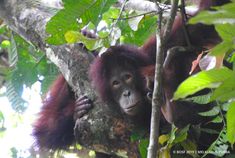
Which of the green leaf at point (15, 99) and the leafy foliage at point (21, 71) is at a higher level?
the leafy foliage at point (21, 71)

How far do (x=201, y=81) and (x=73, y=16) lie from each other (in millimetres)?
1113

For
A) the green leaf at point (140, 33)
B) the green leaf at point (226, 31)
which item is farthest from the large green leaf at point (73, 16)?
the green leaf at point (226, 31)

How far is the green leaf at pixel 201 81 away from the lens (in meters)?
0.81

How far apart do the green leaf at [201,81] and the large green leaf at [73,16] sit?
1056mm

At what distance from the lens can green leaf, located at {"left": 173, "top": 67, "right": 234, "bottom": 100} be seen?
2.64ft

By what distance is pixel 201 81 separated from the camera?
832mm

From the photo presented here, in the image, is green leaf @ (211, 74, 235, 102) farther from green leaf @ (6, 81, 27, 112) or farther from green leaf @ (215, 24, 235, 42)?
green leaf @ (6, 81, 27, 112)

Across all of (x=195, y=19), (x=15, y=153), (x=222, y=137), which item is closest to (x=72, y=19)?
(x=222, y=137)

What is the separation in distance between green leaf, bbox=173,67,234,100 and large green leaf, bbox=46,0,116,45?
106 cm

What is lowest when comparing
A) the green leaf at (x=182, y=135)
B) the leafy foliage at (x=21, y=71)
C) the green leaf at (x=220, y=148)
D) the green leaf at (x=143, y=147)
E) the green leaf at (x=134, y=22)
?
the leafy foliage at (x=21, y=71)

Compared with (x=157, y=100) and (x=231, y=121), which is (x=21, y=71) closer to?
(x=157, y=100)

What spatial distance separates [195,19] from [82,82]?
140 centimetres

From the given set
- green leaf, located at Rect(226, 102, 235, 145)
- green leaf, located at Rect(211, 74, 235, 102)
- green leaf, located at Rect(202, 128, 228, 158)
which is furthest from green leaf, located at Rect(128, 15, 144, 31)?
green leaf, located at Rect(211, 74, 235, 102)

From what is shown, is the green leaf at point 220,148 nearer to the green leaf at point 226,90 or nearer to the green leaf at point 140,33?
the green leaf at point 226,90
